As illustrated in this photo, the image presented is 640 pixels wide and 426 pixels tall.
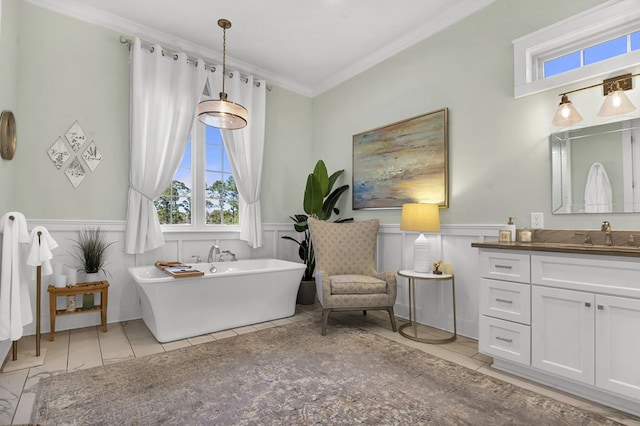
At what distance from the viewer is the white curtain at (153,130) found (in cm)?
339

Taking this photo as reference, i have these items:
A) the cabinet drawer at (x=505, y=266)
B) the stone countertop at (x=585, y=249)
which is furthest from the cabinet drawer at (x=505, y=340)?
the stone countertop at (x=585, y=249)

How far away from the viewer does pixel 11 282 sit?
2.13 meters

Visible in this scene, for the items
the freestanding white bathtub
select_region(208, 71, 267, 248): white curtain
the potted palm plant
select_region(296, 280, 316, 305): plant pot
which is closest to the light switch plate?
the potted palm plant

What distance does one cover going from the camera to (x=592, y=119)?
2.30 m

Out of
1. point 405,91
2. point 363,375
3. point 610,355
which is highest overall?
point 405,91

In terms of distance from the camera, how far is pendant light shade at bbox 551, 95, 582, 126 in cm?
232

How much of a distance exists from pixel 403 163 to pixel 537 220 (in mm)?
1445

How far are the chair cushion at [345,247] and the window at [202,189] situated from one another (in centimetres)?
132

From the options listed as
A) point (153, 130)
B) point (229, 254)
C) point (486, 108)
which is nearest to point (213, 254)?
point (229, 254)

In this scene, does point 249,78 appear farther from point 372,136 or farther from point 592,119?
point 592,119

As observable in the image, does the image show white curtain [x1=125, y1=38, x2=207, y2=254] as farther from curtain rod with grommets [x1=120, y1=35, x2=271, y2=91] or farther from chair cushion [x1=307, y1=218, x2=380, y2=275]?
chair cushion [x1=307, y1=218, x2=380, y2=275]

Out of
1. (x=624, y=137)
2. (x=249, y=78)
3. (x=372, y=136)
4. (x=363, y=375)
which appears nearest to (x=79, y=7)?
(x=249, y=78)

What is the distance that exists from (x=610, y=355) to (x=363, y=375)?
1.41 meters

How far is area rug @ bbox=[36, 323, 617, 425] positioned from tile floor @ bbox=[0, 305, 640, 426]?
0.32 ft
